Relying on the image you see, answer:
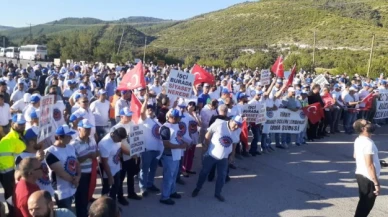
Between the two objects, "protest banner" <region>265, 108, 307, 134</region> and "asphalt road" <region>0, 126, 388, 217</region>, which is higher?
"protest banner" <region>265, 108, 307, 134</region>

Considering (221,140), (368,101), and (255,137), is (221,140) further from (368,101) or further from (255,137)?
(368,101)

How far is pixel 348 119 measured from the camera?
1560 cm

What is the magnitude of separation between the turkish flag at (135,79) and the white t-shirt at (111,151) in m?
2.67

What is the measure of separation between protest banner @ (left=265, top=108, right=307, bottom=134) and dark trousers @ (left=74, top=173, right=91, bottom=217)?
22.2ft

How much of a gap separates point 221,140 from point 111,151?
84.0 inches

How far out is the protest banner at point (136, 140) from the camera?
7.49m

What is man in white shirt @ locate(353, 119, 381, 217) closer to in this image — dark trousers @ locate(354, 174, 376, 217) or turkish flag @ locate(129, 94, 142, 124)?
dark trousers @ locate(354, 174, 376, 217)

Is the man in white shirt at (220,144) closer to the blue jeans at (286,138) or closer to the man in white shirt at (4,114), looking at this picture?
the man in white shirt at (4,114)

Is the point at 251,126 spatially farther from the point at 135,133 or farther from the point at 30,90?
the point at 30,90

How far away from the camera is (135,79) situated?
948cm

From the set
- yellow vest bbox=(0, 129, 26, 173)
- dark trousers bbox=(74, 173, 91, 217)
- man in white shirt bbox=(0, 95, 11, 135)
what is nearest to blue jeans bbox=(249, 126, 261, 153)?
man in white shirt bbox=(0, 95, 11, 135)

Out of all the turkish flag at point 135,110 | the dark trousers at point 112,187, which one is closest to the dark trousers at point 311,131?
the turkish flag at point 135,110

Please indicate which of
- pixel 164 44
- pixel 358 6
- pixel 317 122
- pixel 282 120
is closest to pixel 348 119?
pixel 317 122

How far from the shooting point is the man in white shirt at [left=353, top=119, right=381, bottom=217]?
21.4 feet
